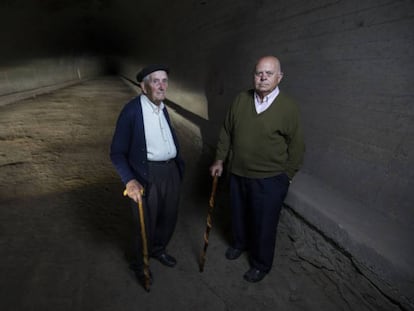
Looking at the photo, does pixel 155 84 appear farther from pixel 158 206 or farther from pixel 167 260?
pixel 167 260

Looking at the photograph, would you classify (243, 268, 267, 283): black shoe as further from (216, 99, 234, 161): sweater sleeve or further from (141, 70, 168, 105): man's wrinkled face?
(141, 70, 168, 105): man's wrinkled face

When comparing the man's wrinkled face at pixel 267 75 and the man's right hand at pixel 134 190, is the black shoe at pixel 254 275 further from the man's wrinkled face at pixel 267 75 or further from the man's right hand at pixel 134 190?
the man's wrinkled face at pixel 267 75

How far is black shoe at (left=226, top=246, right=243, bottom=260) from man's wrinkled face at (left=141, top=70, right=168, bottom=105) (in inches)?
71.8

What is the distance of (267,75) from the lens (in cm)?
224

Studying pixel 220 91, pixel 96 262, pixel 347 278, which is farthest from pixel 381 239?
pixel 220 91

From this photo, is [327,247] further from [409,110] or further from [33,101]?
[33,101]

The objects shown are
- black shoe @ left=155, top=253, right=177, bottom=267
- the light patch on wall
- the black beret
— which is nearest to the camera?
the black beret

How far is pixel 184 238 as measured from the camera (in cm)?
340

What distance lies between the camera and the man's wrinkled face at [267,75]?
7.27ft

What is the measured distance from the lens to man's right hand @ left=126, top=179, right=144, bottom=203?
223 centimetres

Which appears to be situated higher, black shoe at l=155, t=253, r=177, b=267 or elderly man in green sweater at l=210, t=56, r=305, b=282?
elderly man in green sweater at l=210, t=56, r=305, b=282

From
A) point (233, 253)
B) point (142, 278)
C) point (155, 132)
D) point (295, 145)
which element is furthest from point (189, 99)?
point (142, 278)

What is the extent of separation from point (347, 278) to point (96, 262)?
244 centimetres

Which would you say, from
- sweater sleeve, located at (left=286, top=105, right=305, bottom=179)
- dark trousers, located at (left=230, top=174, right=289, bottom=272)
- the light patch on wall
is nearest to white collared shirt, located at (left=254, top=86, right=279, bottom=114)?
sweater sleeve, located at (left=286, top=105, right=305, bottom=179)
